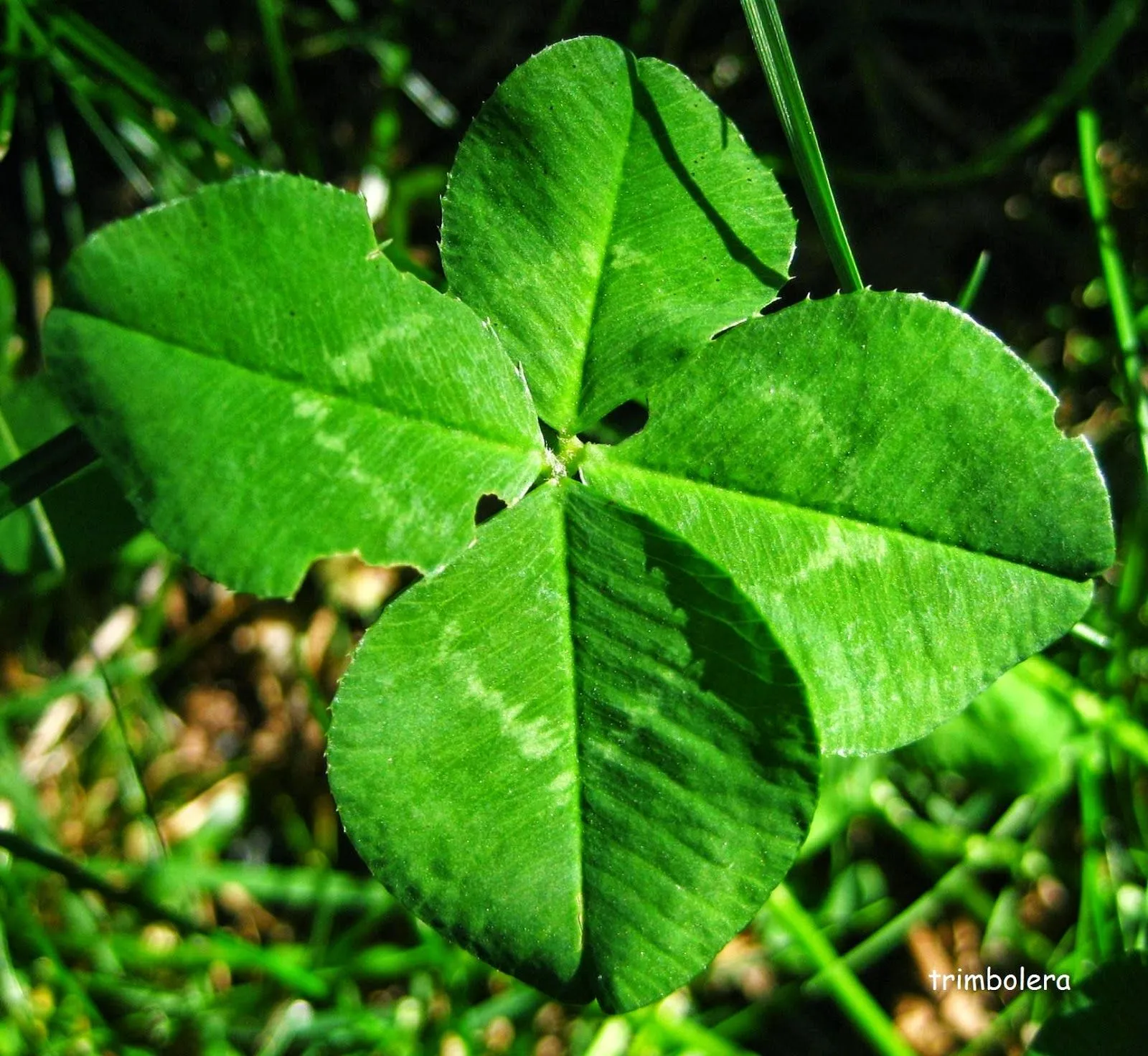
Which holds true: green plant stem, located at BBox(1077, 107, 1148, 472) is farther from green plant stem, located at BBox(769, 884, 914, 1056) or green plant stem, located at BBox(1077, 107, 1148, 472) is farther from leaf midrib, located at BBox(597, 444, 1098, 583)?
green plant stem, located at BBox(769, 884, 914, 1056)

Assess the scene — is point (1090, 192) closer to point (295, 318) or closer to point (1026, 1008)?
point (295, 318)

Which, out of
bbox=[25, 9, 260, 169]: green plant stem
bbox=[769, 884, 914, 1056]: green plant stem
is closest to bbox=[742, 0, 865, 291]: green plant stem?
bbox=[25, 9, 260, 169]: green plant stem

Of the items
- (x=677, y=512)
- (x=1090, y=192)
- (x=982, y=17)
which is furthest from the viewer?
(x=982, y=17)

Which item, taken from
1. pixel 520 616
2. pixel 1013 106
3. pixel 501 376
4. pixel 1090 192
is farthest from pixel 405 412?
pixel 1013 106

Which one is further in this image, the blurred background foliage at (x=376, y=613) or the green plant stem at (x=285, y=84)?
the blurred background foliage at (x=376, y=613)

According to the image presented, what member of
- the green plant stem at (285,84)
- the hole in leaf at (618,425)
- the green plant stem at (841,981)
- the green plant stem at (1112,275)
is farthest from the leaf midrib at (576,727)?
the green plant stem at (285,84)

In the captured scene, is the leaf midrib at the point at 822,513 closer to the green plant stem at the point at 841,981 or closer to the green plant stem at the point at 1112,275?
the green plant stem at the point at 1112,275
